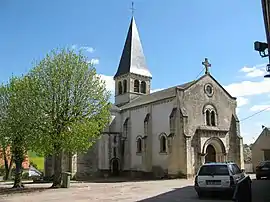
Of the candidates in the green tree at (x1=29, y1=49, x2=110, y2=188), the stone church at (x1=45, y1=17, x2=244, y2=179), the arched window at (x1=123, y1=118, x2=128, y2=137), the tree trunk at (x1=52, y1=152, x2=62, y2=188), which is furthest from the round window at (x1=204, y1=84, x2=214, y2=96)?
the tree trunk at (x1=52, y1=152, x2=62, y2=188)

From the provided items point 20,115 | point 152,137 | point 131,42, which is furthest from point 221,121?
point 20,115

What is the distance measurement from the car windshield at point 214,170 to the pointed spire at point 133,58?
101ft

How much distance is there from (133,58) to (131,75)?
2980mm

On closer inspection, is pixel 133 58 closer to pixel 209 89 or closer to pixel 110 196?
pixel 209 89

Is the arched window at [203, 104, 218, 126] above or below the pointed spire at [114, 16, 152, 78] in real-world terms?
below

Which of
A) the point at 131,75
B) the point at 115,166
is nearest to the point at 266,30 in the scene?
the point at 115,166

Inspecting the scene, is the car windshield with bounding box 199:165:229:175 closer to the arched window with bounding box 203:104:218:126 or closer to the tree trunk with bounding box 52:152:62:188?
the tree trunk with bounding box 52:152:62:188

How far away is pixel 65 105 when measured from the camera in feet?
77.1

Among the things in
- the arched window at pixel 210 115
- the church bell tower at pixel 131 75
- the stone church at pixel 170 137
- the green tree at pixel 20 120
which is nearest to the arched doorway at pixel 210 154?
the stone church at pixel 170 137

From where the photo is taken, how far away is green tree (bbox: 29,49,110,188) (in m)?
22.9

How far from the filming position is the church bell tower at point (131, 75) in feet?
150

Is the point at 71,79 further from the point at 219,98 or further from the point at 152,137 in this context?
the point at 219,98

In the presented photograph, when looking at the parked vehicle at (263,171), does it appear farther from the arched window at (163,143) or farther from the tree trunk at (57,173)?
the tree trunk at (57,173)

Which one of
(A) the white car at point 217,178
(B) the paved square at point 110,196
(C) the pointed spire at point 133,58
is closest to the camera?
(A) the white car at point 217,178
